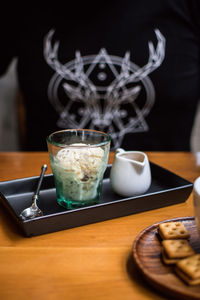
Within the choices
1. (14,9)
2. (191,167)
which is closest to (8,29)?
(14,9)

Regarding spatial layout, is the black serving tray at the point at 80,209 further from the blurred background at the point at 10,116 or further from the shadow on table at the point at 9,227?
the blurred background at the point at 10,116

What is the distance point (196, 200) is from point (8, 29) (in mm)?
1387

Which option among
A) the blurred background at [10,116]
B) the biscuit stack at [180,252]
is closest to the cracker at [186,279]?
the biscuit stack at [180,252]

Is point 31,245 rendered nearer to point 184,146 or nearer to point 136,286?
point 136,286

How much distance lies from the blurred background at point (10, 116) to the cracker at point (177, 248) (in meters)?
1.41

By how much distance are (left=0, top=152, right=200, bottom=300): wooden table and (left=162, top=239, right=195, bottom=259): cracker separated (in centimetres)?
6

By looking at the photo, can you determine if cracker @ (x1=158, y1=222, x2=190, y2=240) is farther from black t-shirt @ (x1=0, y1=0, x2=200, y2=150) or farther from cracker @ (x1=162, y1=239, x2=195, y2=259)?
black t-shirt @ (x1=0, y1=0, x2=200, y2=150)

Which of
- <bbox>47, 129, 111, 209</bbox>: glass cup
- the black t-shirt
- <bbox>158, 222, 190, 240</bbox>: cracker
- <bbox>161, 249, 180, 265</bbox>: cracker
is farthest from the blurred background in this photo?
<bbox>161, 249, 180, 265</bbox>: cracker

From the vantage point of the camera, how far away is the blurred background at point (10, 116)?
75.3 inches

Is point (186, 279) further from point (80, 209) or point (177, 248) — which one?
point (80, 209)

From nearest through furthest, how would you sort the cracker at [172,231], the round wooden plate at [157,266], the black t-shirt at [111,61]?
the round wooden plate at [157,266], the cracker at [172,231], the black t-shirt at [111,61]

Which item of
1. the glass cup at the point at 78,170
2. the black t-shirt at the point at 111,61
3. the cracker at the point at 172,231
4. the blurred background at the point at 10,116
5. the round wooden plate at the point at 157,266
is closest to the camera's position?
the round wooden plate at the point at 157,266

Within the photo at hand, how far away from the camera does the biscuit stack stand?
1.69 ft

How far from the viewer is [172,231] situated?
639mm
